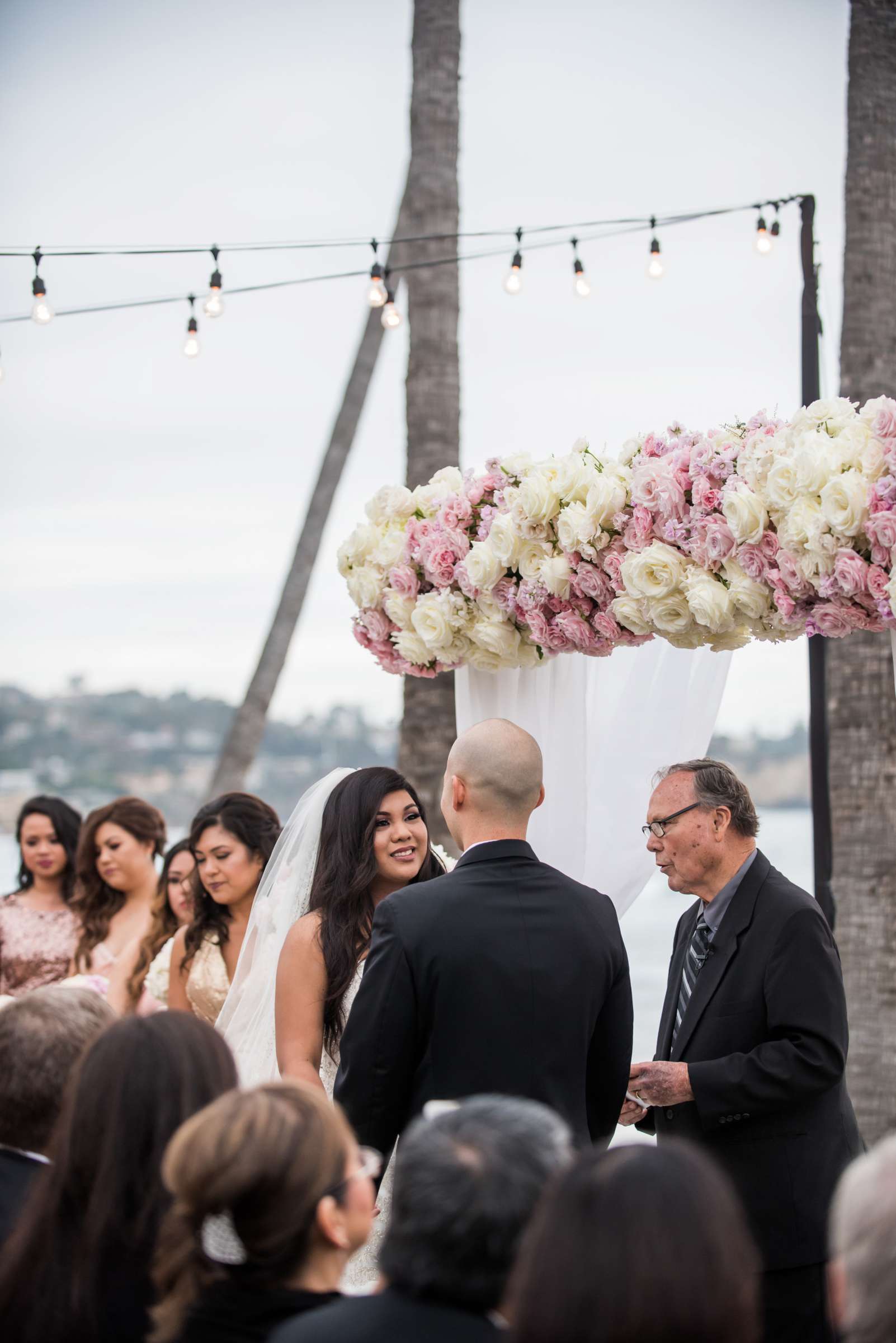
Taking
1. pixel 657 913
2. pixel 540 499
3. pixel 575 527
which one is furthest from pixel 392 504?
pixel 657 913

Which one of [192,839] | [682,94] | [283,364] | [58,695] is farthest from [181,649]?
[192,839]

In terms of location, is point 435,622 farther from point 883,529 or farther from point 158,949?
point 158,949

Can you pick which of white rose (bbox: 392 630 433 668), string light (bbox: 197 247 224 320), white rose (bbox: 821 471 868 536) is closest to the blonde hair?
white rose (bbox: 821 471 868 536)

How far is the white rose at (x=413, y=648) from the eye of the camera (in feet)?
14.9

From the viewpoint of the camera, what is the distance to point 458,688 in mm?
4891

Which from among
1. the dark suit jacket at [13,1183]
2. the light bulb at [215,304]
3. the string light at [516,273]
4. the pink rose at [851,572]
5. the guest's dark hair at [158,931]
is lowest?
the guest's dark hair at [158,931]

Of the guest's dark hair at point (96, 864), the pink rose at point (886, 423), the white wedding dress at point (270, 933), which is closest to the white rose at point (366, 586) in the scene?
the white wedding dress at point (270, 933)

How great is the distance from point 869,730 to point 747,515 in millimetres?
3167

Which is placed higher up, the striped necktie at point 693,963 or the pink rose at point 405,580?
the pink rose at point 405,580

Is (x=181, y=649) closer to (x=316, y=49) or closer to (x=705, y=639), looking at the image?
(x=316, y=49)

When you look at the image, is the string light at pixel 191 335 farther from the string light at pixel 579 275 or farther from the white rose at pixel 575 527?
the white rose at pixel 575 527

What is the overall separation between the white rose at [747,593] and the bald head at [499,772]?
80 cm

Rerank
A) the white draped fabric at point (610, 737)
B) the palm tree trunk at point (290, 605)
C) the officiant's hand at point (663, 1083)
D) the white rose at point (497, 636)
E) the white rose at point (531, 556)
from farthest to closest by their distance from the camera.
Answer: the palm tree trunk at point (290, 605), the white draped fabric at point (610, 737), the white rose at point (497, 636), the white rose at point (531, 556), the officiant's hand at point (663, 1083)

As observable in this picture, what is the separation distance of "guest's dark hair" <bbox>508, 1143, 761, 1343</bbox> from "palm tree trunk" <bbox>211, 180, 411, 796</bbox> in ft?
34.3
